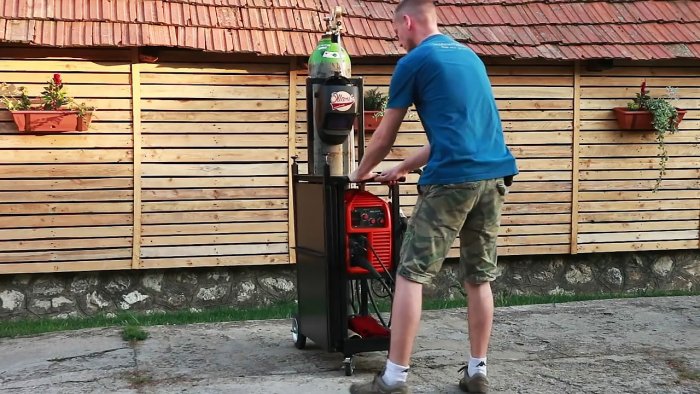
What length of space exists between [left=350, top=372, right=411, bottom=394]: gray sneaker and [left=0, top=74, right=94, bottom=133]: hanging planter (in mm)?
3944

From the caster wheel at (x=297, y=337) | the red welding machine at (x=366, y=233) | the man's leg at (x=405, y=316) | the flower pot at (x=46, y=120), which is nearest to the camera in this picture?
the man's leg at (x=405, y=316)

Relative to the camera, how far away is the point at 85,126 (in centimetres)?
762

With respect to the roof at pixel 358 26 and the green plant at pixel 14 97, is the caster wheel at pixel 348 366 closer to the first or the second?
the roof at pixel 358 26

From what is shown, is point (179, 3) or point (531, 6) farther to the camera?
point (531, 6)

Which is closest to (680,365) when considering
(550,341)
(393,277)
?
(550,341)

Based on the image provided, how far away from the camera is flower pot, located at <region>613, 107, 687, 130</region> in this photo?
28.9 ft

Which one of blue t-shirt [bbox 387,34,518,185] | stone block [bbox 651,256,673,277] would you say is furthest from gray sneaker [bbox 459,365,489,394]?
stone block [bbox 651,256,673,277]

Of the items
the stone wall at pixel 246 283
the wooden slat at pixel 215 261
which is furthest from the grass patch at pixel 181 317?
the wooden slat at pixel 215 261

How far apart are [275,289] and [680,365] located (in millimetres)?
4015

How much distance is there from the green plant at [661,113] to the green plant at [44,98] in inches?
195

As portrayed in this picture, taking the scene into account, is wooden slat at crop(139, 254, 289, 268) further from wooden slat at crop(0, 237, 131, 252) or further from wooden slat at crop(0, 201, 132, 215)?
wooden slat at crop(0, 201, 132, 215)

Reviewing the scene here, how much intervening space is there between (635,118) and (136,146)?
4.48m

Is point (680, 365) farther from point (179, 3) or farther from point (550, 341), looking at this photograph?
point (179, 3)

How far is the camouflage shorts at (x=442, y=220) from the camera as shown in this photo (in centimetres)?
438
